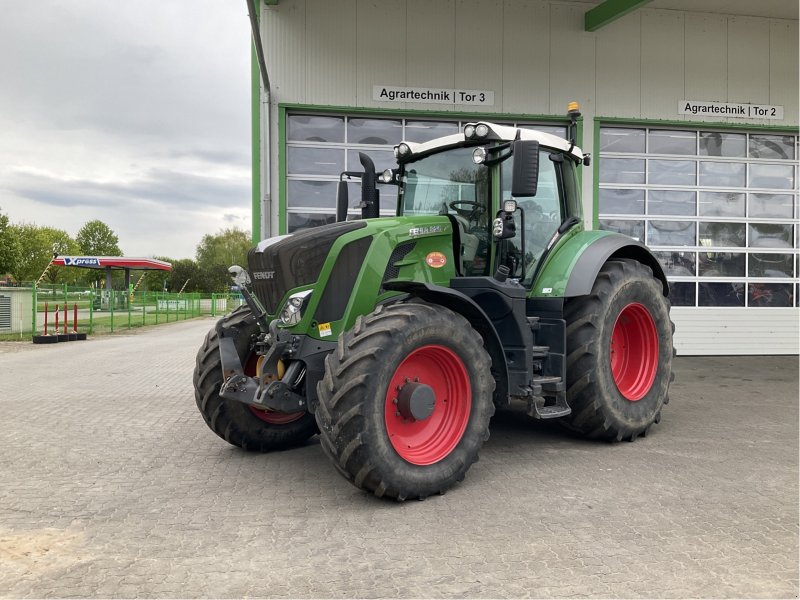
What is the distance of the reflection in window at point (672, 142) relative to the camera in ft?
40.0

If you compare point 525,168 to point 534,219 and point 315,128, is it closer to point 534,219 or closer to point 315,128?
point 534,219

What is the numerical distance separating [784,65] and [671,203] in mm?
3354

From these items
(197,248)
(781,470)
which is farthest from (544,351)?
(197,248)

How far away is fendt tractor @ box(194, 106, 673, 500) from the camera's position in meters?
4.06

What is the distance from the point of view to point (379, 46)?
1104 centimetres

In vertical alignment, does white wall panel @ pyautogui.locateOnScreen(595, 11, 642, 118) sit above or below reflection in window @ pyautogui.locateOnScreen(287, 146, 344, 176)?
above

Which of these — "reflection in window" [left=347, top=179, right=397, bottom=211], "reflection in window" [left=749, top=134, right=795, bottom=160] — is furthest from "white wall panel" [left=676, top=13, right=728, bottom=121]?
"reflection in window" [left=347, top=179, right=397, bottom=211]

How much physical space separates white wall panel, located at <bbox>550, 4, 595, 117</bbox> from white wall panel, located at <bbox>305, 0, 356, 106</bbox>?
11.7ft

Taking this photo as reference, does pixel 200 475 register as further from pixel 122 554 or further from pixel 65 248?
pixel 65 248

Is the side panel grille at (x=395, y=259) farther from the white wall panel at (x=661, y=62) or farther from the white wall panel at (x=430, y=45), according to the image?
the white wall panel at (x=661, y=62)

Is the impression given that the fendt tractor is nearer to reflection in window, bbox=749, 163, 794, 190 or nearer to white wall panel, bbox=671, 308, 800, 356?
white wall panel, bbox=671, 308, 800, 356

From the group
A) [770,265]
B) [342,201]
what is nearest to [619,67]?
[770,265]

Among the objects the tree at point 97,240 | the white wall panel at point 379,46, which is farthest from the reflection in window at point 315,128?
the tree at point 97,240

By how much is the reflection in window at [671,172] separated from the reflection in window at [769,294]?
95.3 inches
